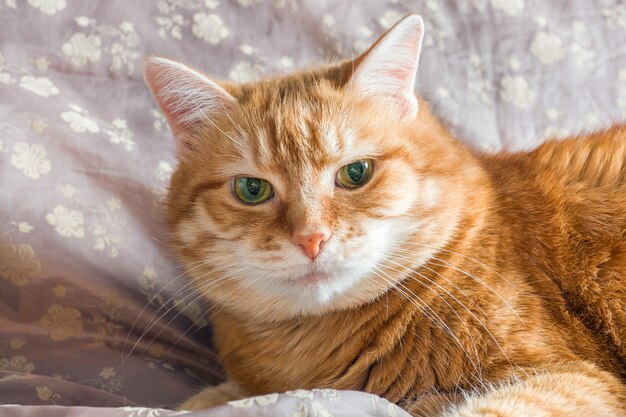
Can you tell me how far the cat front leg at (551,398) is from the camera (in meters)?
1.38

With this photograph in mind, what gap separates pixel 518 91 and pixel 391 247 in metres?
1.29

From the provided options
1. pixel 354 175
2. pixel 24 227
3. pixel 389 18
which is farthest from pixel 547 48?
pixel 24 227

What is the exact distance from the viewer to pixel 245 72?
2455mm

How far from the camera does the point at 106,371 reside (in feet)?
6.13

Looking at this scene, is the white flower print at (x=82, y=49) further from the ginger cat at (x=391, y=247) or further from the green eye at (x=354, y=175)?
the green eye at (x=354, y=175)

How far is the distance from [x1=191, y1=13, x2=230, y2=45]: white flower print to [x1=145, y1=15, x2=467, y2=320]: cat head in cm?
76

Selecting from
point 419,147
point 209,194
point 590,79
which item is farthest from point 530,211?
point 590,79

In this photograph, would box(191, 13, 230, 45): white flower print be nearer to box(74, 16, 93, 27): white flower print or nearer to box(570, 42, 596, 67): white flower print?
box(74, 16, 93, 27): white flower print

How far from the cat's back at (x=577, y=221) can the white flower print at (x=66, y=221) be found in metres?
1.21

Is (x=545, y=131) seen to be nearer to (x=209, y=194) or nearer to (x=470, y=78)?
(x=470, y=78)

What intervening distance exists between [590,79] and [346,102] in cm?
137

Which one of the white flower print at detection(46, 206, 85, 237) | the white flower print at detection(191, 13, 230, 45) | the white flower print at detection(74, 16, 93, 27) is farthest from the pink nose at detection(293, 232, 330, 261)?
the white flower print at detection(74, 16, 93, 27)

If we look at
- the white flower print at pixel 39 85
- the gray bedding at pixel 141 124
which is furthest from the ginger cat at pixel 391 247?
the white flower print at pixel 39 85

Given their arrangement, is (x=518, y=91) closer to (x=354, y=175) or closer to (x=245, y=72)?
(x=245, y=72)
